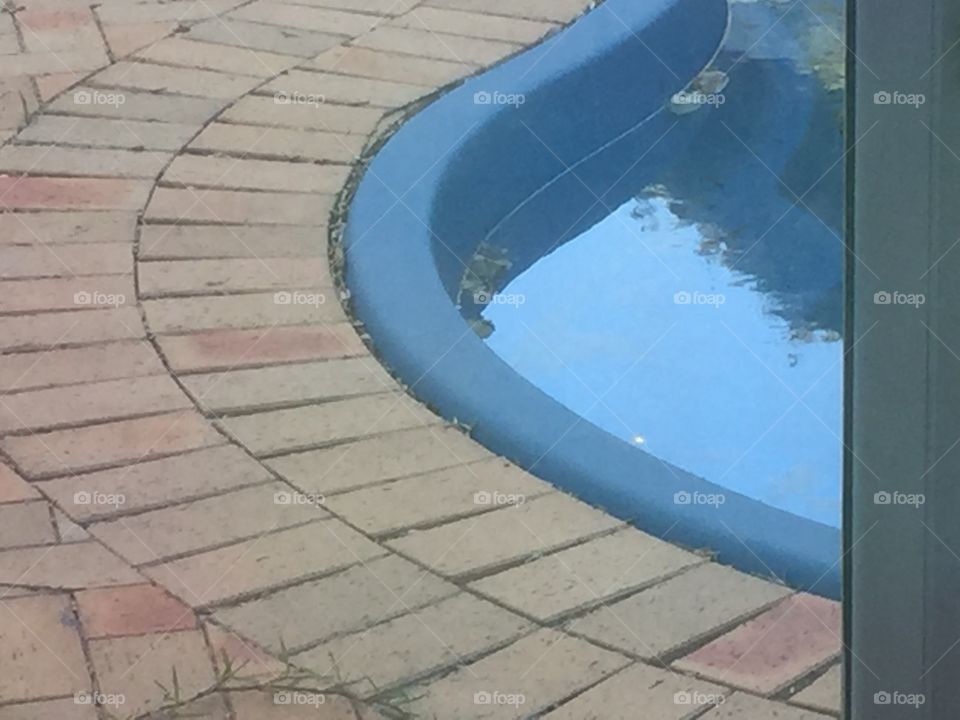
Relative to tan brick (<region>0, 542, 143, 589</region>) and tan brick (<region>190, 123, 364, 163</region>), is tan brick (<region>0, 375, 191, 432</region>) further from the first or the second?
tan brick (<region>190, 123, 364, 163</region>)

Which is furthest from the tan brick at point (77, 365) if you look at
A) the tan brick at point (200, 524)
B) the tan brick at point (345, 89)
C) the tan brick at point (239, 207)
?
the tan brick at point (345, 89)

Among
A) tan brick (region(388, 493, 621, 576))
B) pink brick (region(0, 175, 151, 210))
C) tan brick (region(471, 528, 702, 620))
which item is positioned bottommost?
pink brick (region(0, 175, 151, 210))

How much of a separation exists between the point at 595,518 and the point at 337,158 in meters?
1.19

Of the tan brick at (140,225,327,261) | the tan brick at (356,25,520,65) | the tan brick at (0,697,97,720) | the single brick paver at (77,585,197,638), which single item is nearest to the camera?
the tan brick at (0,697,97,720)

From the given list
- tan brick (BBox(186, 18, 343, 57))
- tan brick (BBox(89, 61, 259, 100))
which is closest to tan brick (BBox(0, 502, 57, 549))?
tan brick (BBox(89, 61, 259, 100))

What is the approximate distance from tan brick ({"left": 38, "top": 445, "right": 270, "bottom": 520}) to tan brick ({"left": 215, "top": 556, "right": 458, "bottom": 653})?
0.25 m

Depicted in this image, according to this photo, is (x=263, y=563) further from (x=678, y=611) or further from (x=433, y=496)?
(x=678, y=611)

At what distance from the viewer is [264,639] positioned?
5.45 feet

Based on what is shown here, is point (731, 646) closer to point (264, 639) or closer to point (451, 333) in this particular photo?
point (264, 639)

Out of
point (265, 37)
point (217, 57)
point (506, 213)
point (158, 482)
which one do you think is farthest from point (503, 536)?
point (265, 37)

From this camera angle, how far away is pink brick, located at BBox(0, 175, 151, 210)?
2.62m

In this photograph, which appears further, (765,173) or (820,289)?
(765,173)

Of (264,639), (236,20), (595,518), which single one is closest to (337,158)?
(236,20)

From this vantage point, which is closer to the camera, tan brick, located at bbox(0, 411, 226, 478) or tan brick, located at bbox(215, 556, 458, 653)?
tan brick, located at bbox(215, 556, 458, 653)
